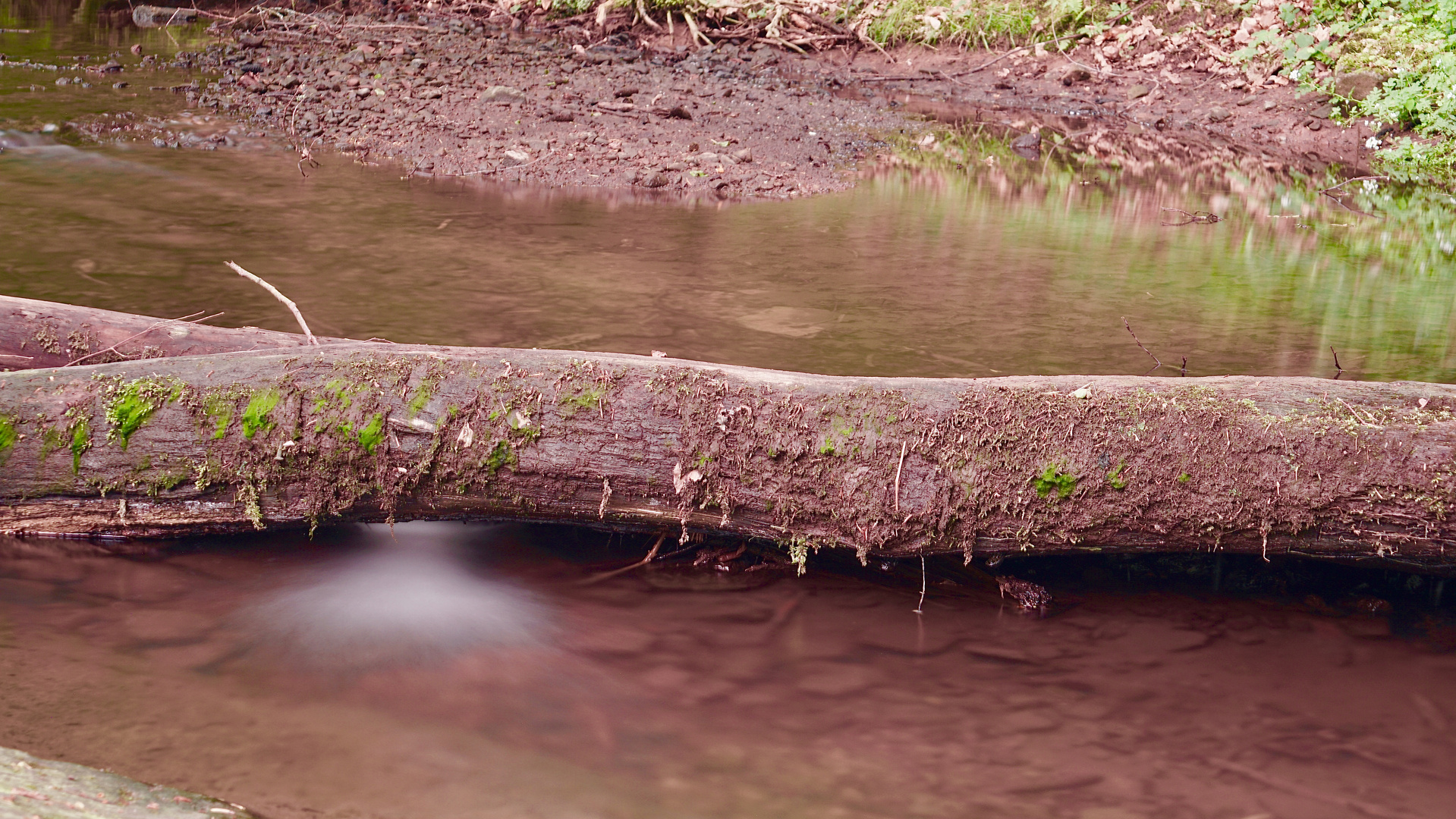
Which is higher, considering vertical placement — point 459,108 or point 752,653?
point 459,108

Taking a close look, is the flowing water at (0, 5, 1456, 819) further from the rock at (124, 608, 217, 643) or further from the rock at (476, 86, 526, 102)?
the rock at (476, 86, 526, 102)

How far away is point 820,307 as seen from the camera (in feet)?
22.7

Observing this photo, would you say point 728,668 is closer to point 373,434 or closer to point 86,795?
point 373,434

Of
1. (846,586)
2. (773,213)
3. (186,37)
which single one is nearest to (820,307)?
(773,213)

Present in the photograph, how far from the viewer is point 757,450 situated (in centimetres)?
357

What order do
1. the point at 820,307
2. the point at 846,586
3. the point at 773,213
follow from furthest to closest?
1. the point at 773,213
2. the point at 820,307
3. the point at 846,586

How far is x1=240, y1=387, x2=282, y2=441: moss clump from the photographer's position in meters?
3.63

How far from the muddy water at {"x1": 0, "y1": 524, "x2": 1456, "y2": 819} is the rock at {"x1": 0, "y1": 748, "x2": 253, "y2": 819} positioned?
127 millimetres

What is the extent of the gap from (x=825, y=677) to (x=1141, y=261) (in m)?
5.68

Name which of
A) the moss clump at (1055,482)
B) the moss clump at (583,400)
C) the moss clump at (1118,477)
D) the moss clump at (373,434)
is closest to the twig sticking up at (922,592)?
the moss clump at (1055,482)

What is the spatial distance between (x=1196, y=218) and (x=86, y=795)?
9.05 meters

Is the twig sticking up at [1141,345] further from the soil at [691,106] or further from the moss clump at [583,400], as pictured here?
the soil at [691,106]

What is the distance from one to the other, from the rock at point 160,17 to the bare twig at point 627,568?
1723 centimetres

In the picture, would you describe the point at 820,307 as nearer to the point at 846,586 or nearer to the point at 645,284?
the point at 645,284
